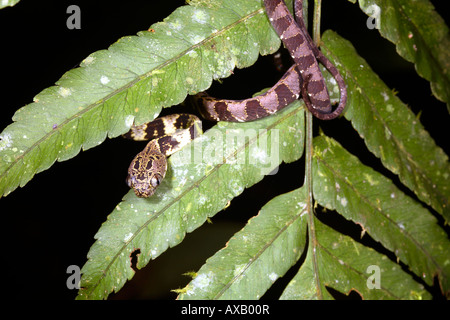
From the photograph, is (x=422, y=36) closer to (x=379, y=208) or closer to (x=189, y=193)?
(x=379, y=208)

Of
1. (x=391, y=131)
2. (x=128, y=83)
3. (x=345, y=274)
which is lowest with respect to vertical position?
(x=345, y=274)

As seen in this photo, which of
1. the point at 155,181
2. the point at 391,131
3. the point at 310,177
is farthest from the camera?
the point at 391,131

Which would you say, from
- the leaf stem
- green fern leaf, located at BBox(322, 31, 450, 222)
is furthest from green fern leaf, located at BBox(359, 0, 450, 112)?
the leaf stem

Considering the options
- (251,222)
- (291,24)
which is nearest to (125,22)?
(291,24)

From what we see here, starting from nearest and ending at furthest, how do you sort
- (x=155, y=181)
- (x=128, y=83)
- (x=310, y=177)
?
1. (x=128, y=83)
2. (x=155, y=181)
3. (x=310, y=177)

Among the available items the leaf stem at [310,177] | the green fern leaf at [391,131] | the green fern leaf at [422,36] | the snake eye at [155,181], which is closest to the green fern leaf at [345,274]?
the leaf stem at [310,177]

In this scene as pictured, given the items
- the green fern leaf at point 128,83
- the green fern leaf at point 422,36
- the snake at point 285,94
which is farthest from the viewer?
the green fern leaf at point 422,36

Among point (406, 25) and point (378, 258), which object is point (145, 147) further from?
point (406, 25)

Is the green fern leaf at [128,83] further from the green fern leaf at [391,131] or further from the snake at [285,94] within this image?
the green fern leaf at [391,131]

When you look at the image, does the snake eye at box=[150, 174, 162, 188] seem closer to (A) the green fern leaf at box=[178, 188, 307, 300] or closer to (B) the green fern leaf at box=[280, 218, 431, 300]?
(A) the green fern leaf at box=[178, 188, 307, 300]

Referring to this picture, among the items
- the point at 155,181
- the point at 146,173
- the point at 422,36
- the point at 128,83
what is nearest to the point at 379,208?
the point at 422,36
